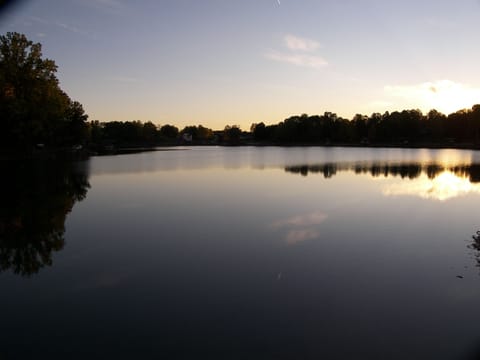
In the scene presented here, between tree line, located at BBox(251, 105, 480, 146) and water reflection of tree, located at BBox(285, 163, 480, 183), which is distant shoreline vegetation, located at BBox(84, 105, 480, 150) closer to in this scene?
tree line, located at BBox(251, 105, 480, 146)

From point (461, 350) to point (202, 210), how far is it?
1148 centimetres

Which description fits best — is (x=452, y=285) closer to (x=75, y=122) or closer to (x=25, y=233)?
(x=25, y=233)

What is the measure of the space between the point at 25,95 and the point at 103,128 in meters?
112

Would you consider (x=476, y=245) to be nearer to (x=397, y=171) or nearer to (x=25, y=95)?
(x=397, y=171)

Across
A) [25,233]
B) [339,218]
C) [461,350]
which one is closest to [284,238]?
[339,218]

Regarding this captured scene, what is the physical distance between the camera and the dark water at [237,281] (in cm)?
536

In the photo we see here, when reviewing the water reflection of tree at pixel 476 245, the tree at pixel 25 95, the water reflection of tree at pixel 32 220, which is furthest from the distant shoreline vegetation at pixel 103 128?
the water reflection of tree at pixel 476 245

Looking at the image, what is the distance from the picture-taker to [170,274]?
26.7ft

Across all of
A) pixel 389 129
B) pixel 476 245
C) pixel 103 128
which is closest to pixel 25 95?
pixel 476 245

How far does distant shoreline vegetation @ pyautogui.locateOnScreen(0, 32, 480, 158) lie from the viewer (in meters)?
44.7

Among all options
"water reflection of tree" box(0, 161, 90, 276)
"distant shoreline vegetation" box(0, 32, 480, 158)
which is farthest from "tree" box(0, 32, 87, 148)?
"water reflection of tree" box(0, 161, 90, 276)

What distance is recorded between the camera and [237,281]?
7.70 m

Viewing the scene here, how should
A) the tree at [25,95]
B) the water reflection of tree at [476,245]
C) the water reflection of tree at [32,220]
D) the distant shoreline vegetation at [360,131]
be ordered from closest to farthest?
the water reflection of tree at [32,220] < the water reflection of tree at [476,245] < the tree at [25,95] < the distant shoreline vegetation at [360,131]

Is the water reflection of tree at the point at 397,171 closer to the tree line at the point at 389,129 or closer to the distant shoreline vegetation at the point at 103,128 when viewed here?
the distant shoreline vegetation at the point at 103,128
